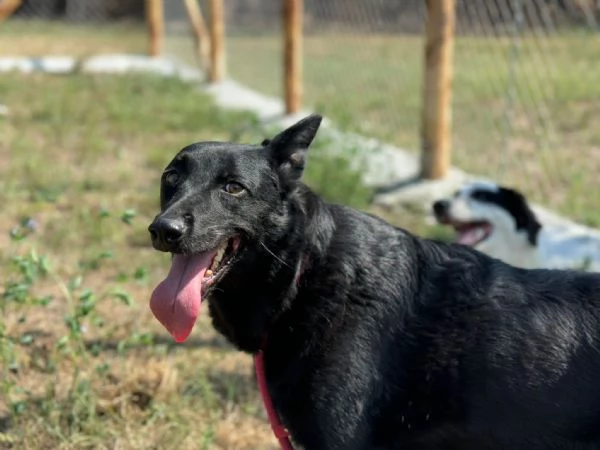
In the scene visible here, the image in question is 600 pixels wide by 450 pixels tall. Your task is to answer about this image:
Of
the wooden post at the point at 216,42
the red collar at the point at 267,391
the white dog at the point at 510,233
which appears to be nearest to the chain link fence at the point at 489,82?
the wooden post at the point at 216,42

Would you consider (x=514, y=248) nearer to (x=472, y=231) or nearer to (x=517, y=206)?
(x=517, y=206)

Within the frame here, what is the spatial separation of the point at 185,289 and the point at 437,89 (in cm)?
456

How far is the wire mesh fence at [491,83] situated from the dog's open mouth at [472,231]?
1.41 m

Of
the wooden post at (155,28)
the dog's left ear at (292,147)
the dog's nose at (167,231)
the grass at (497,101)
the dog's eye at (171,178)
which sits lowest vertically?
the wooden post at (155,28)

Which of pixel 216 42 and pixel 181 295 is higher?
pixel 181 295

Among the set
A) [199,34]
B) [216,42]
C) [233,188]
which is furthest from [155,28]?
[233,188]

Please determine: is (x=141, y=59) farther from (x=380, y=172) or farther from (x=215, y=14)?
(x=380, y=172)

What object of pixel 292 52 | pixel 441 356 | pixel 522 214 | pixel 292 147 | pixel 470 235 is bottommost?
pixel 470 235

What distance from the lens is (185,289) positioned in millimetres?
2373

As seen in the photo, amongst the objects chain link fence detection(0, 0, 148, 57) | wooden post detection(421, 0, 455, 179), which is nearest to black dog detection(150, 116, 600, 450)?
wooden post detection(421, 0, 455, 179)

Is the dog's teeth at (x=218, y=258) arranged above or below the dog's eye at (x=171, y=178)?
below

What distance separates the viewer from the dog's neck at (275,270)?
8.25 feet

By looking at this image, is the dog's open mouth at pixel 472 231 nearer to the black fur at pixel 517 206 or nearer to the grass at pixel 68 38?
the black fur at pixel 517 206

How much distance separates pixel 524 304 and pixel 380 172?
14.9 ft
